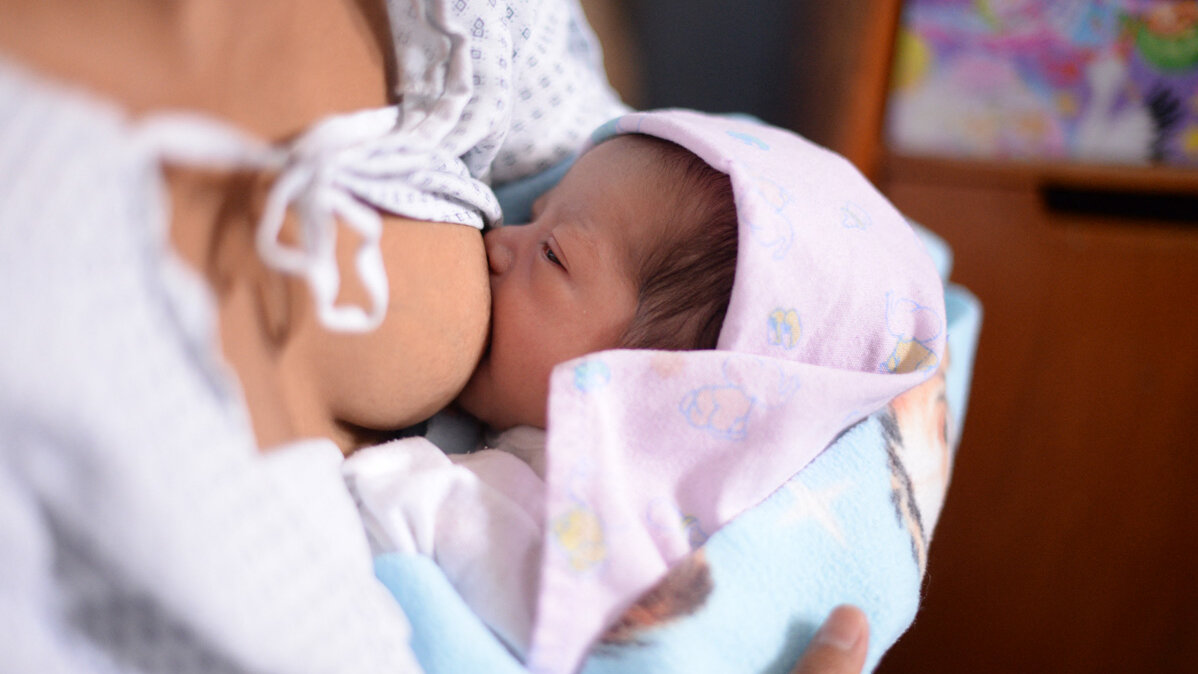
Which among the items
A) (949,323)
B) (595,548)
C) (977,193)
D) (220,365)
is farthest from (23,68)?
(977,193)

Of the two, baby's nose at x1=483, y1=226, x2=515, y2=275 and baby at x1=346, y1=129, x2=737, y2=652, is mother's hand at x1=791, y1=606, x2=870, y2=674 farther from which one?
baby's nose at x1=483, y1=226, x2=515, y2=275

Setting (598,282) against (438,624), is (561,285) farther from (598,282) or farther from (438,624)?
(438,624)

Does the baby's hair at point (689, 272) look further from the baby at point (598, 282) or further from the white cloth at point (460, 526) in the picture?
the white cloth at point (460, 526)

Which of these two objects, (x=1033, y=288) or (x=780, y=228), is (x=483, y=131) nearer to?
(x=780, y=228)

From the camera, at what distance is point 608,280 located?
2.19 feet

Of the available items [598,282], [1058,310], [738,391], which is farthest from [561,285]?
[1058,310]

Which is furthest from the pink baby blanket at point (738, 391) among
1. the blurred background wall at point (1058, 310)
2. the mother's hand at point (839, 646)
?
the blurred background wall at point (1058, 310)

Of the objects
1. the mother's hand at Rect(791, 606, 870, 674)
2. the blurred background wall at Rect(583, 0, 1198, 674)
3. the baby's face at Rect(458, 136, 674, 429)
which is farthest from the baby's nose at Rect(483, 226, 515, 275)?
the blurred background wall at Rect(583, 0, 1198, 674)

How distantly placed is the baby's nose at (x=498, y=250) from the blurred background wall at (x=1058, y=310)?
0.83 m

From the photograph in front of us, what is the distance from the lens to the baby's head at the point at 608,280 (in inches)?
25.8

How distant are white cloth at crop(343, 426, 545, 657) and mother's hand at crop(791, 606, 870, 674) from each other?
0.65ft

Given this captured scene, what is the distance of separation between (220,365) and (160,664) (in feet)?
0.50

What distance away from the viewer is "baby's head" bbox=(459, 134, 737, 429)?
0.65 meters

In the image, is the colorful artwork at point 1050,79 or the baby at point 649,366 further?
the colorful artwork at point 1050,79
